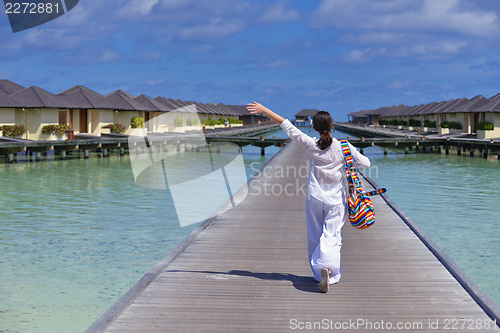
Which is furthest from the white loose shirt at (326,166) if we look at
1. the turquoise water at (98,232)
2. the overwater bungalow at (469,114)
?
the overwater bungalow at (469,114)

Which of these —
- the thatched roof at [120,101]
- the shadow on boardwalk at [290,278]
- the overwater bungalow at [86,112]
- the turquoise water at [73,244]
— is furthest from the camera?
the thatched roof at [120,101]

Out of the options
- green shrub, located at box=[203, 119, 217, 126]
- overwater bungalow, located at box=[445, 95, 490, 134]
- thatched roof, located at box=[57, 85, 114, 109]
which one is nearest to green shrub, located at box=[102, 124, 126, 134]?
thatched roof, located at box=[57, 85, 114, 109]

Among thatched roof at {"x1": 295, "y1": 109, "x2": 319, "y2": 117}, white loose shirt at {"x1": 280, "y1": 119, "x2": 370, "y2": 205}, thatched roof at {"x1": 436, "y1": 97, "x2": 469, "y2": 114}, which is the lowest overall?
white loose shirt at {"x1": 280, "y1": 119, "x2": 370, "y2": 205}

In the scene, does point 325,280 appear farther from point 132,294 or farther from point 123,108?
point 123,108

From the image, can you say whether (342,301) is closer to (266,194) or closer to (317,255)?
(317,255)

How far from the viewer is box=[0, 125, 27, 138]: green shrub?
3124 cm

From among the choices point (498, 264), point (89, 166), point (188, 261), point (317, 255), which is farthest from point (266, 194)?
point (89, 166)

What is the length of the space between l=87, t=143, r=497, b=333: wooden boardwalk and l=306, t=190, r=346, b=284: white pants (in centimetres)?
34

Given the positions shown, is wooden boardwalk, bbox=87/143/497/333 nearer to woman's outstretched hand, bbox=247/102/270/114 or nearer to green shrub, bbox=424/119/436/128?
woman's outstretched hand, bbox=247/102/270/114

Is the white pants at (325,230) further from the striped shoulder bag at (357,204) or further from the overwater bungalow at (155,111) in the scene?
the overwater bungalow at (155,111)

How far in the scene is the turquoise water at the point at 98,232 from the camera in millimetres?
7498

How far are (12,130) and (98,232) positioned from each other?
74.1ft

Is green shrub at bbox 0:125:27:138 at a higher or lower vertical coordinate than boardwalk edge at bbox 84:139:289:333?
higher

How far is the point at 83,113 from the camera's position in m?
40.3
